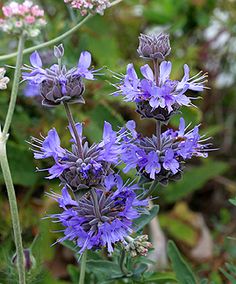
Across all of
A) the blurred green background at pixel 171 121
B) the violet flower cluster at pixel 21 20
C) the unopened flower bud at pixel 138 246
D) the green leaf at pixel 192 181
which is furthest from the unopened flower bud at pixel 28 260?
the green leaf at pixel 192 181

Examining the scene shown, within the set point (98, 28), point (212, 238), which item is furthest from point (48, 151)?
point (98, 28)

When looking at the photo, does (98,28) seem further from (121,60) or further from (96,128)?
(96,128)

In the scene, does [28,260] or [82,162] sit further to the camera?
[28,260]

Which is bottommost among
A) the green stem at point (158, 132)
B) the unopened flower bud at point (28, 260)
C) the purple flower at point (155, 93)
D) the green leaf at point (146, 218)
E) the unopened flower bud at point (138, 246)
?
the unopened flower bud at point (28, 260)

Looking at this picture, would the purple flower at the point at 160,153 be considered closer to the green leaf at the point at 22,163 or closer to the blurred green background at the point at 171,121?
the blurred green background at the point at 171,121

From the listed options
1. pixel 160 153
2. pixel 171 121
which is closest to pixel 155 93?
pixel 160 153

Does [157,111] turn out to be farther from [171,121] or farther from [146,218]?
[171,121]

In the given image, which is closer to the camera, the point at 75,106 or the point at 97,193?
the point at 97,193
